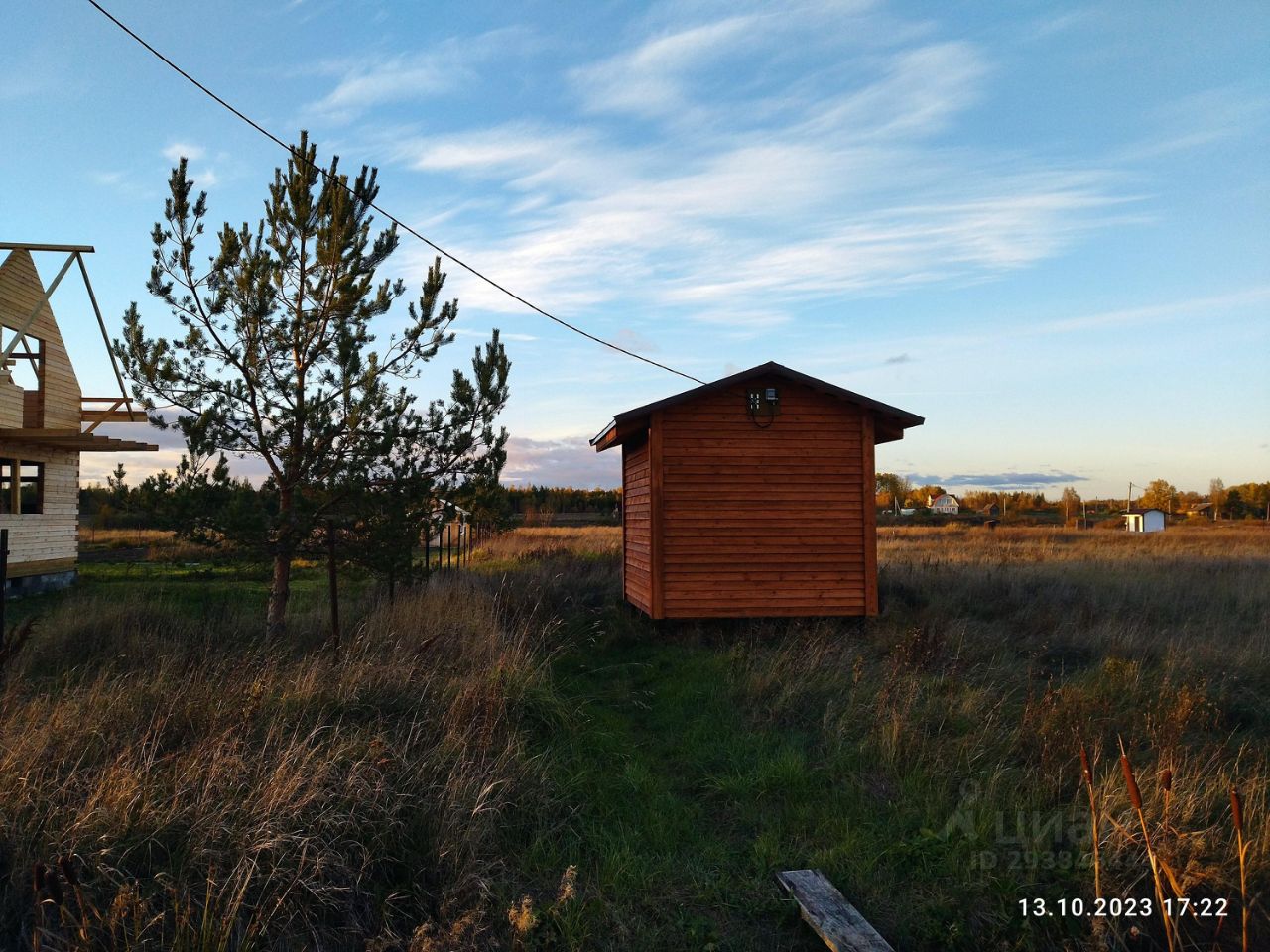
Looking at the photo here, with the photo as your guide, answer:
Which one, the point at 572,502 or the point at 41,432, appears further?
the point at 572,502

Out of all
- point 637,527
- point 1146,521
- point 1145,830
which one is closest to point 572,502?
point 1146,521

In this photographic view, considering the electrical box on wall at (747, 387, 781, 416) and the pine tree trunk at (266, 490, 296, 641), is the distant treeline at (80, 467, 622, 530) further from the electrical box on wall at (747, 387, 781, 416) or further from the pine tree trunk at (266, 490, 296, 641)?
the electrical box on wall at (747, 387, 781, 416)

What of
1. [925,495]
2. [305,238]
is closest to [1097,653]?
[305,238]

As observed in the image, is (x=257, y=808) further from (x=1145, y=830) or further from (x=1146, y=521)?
(x=1146, y=521)

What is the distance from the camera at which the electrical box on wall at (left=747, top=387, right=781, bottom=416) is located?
1085cm

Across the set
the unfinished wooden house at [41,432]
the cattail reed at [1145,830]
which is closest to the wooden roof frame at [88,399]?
the unfinished wooden house at [41,432]

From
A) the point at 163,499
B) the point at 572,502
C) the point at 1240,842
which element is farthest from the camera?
the point at 572,502

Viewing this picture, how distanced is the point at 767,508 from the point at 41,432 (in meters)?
13.9

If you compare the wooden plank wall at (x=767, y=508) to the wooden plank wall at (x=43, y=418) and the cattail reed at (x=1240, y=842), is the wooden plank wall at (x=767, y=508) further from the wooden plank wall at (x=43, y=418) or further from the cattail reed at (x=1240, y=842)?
the wooden plank wall at (x=43, y=418)

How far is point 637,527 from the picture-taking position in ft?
39.8

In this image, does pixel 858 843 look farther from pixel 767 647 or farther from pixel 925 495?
pixel 925 495

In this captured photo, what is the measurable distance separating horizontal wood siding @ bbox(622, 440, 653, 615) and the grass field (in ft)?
6.29

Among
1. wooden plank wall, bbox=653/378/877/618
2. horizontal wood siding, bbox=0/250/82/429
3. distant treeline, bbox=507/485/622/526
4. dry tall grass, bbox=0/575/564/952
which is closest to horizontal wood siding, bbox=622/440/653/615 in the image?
wooden plank wall, bbox=653/378/877/618

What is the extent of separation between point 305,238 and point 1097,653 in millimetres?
9880
